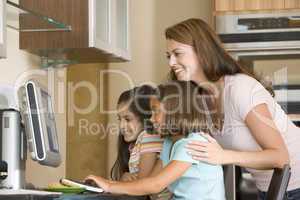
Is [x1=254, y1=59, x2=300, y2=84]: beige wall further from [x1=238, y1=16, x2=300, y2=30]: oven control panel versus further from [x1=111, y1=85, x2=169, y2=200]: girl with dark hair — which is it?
[x1=111, y1=85, x2=169, y2=200]: girl with dark hair

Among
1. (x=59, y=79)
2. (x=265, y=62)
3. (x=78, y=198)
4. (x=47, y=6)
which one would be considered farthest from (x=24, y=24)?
(x=265, y=62)

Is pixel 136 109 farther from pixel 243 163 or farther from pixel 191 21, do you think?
pixel 243 163

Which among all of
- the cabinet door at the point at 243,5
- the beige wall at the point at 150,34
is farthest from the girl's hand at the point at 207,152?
the beige wall at the point at 150,34

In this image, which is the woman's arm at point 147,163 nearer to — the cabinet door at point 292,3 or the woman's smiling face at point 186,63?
the woman's smiling face at point 186,63

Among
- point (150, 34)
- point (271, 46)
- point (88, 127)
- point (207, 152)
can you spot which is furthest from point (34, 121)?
point (88, 127)

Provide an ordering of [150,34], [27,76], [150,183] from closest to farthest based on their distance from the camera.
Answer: [150,183]
[27,76]
[150,34]

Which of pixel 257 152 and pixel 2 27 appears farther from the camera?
pixel 257 152

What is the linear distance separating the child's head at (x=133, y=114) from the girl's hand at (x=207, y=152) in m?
0.63

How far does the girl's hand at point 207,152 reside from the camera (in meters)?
1.69

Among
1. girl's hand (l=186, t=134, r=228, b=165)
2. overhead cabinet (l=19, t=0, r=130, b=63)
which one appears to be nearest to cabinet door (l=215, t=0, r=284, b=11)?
overhead cabinet (l=19, t=0, r=130, b=63)

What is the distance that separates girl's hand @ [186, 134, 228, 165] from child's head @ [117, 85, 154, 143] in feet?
2.07

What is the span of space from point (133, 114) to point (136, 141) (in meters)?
0.15

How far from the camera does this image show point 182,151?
1701 mm

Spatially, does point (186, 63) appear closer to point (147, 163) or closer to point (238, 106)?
point (238, 106)
